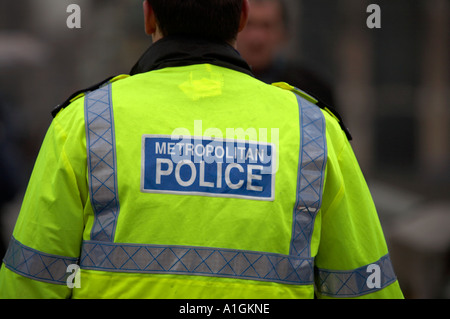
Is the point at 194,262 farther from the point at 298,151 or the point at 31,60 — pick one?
the point at 31,60

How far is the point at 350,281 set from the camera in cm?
192

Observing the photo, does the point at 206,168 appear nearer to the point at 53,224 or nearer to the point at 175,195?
the point at 175,195

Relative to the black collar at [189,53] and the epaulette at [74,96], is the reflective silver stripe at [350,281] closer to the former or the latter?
the black collar at [189,53]

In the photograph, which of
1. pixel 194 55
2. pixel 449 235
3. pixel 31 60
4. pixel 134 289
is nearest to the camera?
pixel 134 289

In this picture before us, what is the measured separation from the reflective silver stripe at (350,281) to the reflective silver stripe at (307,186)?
0.15 metres

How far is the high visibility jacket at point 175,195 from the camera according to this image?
172 centimetres

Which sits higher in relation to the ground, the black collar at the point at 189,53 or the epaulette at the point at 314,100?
the black collar at the point at 189,53

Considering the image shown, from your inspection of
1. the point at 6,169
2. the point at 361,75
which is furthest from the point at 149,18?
the point at 361,75

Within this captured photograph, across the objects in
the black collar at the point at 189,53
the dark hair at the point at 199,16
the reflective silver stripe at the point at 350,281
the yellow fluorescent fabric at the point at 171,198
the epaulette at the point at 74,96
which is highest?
the dark hair at the point at 199,16

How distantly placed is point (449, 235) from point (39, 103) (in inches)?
173

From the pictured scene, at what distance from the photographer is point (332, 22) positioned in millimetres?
8641

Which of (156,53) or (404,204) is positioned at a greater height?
(156,53)

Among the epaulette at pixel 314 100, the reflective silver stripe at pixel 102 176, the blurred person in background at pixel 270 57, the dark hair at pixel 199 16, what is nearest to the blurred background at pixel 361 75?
the blurred person in background at pixel 270 57
